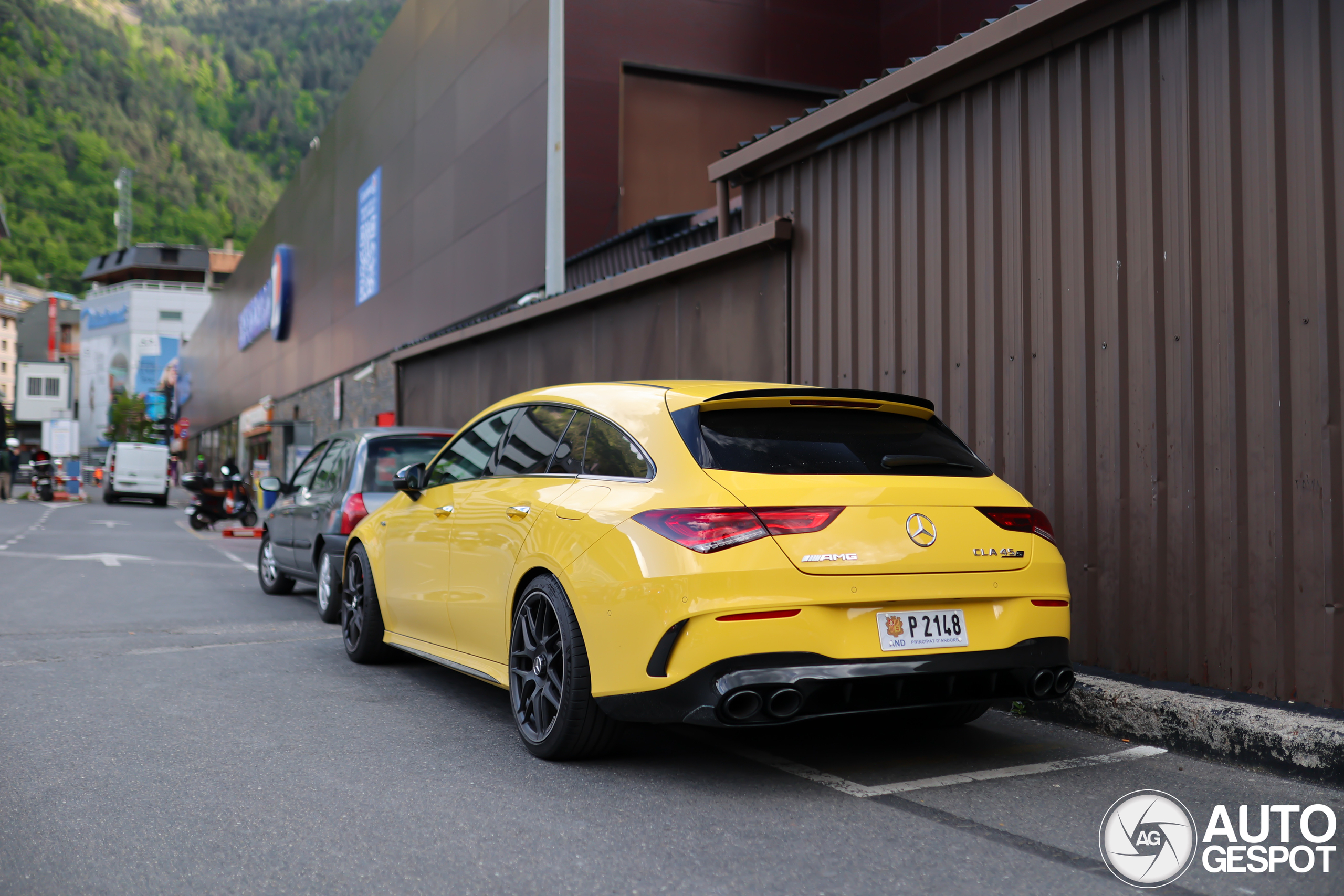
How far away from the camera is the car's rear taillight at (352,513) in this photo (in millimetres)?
8398

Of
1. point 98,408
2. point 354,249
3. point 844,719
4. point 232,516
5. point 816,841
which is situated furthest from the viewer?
point 98,408

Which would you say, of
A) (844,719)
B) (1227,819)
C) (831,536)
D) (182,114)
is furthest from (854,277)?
(182,114)

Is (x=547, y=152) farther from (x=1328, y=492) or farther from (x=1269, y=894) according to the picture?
(x=1269, y=894)

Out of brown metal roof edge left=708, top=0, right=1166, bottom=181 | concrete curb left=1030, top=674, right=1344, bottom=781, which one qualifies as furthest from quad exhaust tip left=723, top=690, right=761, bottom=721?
brown metal roof edge left=708, top=0, right=1166, bottom=181

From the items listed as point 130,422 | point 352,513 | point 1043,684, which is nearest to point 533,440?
point 1043,684

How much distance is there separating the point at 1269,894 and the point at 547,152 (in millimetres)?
15495

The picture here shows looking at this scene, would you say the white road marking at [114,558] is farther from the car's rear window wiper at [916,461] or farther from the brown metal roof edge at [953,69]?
the car's rear window wiper at [916,461]

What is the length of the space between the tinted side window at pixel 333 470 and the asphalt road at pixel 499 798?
2.85 m

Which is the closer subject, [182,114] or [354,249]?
[354,249]

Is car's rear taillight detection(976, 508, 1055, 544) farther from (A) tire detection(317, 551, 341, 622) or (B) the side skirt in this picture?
(A) tire detection(317, 551, 341, 622)

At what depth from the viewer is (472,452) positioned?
18.9 ft

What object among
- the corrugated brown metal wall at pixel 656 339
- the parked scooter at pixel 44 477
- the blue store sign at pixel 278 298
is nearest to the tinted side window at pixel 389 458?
the corrugated brown metal wall at pixel 656 339

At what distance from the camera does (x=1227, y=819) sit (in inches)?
141

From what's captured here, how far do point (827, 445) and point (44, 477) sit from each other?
123 ft
